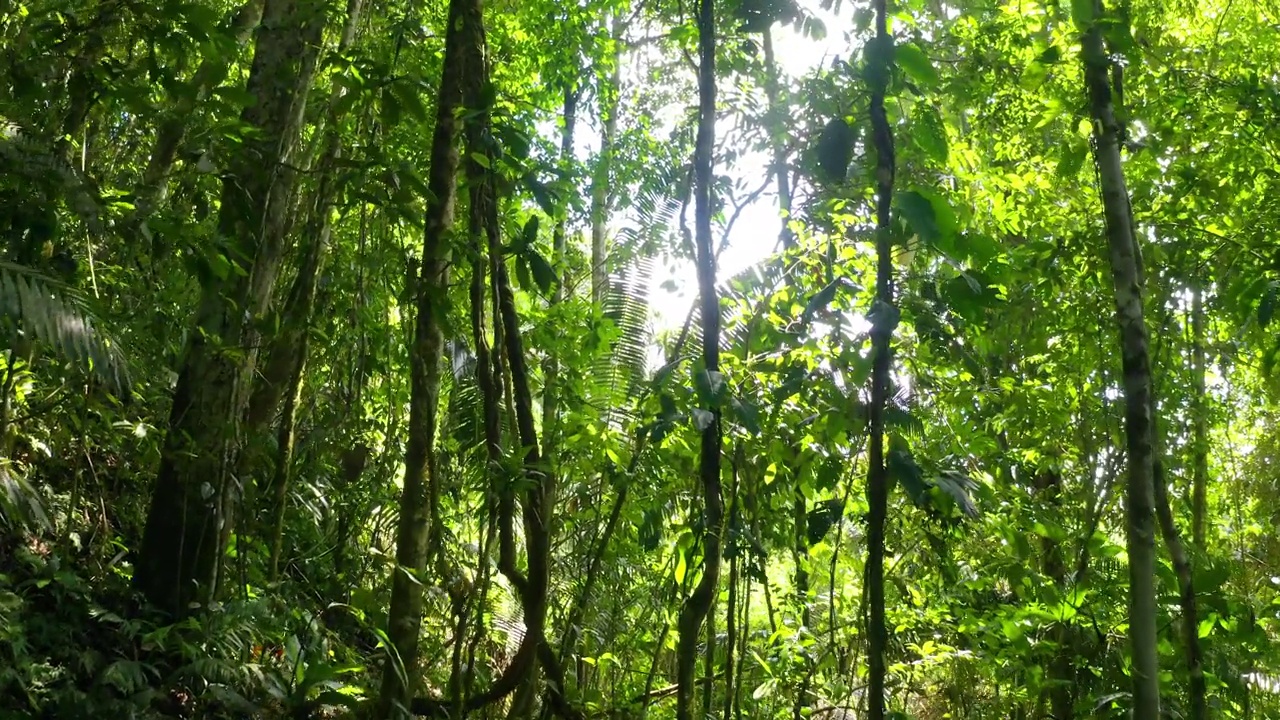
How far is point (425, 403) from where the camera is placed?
2.61 m

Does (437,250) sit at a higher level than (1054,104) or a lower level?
lower

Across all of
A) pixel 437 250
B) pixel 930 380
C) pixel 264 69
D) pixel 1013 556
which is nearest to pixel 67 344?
pixel 437 250

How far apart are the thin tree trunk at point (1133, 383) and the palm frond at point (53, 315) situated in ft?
9.39

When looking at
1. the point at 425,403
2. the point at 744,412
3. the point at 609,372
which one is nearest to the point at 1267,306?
the point at 744,412

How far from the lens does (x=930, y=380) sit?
3.54 m

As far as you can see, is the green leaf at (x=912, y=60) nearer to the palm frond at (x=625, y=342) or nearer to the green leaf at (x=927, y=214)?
the green leaf at (x=927, y=214)

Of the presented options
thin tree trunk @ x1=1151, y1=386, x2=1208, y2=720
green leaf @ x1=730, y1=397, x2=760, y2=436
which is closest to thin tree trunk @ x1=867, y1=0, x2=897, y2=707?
green leaf @ x1=730, y1=397, x2=760, y2=436

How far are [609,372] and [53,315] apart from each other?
3.30 meters

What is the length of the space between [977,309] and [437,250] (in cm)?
138

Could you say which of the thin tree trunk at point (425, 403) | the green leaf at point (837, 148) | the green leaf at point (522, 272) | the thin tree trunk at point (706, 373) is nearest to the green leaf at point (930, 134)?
the green leaf at point (837, 148)

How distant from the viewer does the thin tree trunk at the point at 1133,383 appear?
8.73 feet

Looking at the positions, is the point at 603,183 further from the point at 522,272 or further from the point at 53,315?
the point at 53,315

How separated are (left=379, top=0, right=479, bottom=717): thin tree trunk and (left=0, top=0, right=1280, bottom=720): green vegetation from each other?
0.04ft

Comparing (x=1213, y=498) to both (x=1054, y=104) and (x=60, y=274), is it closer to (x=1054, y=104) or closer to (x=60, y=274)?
(x=1054, y=104)
